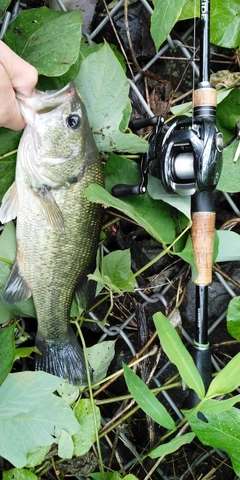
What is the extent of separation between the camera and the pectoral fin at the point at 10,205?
1629 millimetres

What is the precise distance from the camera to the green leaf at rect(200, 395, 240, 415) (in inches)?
53.6

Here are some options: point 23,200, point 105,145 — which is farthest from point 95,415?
point 105,145

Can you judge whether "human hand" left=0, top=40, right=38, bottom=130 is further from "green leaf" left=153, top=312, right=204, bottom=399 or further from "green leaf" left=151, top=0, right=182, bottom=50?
"green leaf" left=153, top=312, right=204, bottom=399

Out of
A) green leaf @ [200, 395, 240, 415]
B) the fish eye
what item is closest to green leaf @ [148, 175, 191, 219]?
the fish eye

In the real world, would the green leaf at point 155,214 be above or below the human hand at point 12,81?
below

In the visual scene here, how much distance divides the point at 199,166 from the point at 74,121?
37cm

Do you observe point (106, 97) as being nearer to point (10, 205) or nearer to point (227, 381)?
point (10, 205)

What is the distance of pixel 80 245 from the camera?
5.41ft

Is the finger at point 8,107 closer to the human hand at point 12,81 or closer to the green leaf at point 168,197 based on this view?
the human hand at point 12,81

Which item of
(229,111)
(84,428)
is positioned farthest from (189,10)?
(84,428)

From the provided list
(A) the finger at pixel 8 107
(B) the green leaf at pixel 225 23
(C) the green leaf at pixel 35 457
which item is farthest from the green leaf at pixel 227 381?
(B) the green leaf at pixel 225 23

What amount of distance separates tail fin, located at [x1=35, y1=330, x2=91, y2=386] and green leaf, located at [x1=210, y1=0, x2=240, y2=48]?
1060 millimetres

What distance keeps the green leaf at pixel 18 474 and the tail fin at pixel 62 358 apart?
31cm

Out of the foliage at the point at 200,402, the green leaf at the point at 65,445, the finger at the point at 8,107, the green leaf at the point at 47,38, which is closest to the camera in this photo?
the finger at the point at 8,107
